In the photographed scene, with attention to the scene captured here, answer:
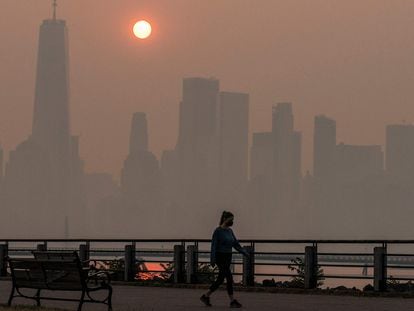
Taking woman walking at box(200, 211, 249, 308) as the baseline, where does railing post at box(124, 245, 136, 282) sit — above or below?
below

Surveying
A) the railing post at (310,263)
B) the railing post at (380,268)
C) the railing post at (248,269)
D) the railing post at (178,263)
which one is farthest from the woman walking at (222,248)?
the railing post at (178,263)

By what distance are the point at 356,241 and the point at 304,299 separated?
283cm

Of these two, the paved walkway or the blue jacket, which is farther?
the blue jacket

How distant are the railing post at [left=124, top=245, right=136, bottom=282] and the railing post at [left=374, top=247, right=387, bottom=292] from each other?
291 inches

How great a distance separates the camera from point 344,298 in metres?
21.1

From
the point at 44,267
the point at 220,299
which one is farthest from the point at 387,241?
the point at 44,267

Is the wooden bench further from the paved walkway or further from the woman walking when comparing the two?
the woman walking

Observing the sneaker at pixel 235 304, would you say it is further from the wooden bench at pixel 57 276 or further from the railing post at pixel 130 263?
the railing post at pixel 130 263

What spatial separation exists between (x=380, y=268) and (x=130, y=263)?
25.0 feet

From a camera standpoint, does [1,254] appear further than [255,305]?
Yes

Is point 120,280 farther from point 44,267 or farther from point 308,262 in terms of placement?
point 44,267

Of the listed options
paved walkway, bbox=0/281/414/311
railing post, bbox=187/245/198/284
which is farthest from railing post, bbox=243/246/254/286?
railing post, bbox=187/245/198/284

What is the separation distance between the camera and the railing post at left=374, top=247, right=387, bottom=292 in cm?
2219

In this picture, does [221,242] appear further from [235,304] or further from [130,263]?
[130,263]
